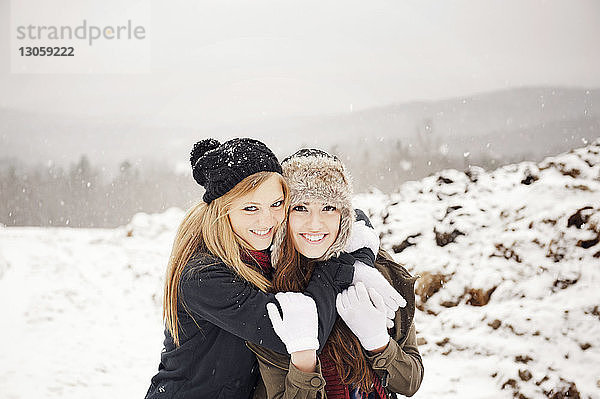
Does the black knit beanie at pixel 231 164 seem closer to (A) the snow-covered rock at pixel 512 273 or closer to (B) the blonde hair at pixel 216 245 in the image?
(B) the blonde hair at pixel 216 245

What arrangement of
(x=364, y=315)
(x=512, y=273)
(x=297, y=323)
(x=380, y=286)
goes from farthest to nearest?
(x=512, y=273) → (x=380, y=286) → (x=364, y=315) → (x=297, y=323)

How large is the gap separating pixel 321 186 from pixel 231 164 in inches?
13.4

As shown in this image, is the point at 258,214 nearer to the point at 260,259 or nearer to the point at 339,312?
the point at 260,259

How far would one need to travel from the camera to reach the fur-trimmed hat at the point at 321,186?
1887 millimetres

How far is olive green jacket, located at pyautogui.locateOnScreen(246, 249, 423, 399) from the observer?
5.21ft

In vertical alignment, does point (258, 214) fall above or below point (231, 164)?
below

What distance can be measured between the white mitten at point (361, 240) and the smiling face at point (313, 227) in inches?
3.5

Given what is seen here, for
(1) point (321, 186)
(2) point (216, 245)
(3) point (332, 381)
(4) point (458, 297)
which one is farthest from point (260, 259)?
(4) point (458, 297)

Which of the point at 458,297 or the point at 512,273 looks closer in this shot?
the point at 512,273

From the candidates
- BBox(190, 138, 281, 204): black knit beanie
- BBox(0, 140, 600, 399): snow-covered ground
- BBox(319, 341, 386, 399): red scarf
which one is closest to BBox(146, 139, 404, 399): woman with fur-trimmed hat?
BBox(190, 138, 281, 204): black knit beanie

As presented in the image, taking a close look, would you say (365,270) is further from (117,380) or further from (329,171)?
(117,380)

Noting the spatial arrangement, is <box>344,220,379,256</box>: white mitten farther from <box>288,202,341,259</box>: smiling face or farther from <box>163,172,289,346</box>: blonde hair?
<box>163,172,289,346</box>: blonde hair

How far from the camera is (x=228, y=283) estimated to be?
5.53 feet

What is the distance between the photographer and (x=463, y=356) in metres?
4.08
